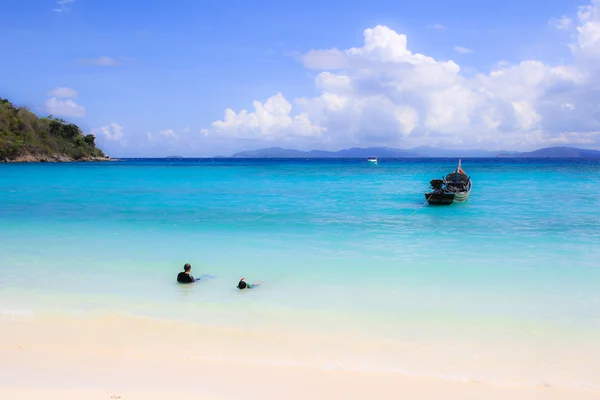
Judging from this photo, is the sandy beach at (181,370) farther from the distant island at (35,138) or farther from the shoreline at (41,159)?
the shoreline at (41,159)

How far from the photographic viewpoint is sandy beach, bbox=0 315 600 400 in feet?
19.8

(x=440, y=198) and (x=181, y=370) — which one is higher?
(x=440, y=198)

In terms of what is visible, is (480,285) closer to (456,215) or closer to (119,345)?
(119,345)

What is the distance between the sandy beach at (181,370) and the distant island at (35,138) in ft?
418

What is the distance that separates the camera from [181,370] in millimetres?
6766

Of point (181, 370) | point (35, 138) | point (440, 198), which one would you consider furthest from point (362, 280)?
point (35, 138)

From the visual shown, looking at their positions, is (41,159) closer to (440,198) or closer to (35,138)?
(35,138)

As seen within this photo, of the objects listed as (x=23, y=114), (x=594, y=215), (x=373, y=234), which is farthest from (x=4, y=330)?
(x=23, y=114)

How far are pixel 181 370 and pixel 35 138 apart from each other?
140921mm

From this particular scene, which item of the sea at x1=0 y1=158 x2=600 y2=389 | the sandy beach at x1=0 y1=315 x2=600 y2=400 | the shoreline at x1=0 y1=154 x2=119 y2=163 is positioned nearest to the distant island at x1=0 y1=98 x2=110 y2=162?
the shoreline at x1=0 y1=154 x2=119 y2=163

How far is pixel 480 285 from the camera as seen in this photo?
11391mm

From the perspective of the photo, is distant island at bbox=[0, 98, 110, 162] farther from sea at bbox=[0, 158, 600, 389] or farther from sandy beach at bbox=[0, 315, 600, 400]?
sandy beach at bbox=[0, 315, 600, 400]

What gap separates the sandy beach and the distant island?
127463 mm

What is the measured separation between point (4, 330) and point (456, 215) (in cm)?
2113
